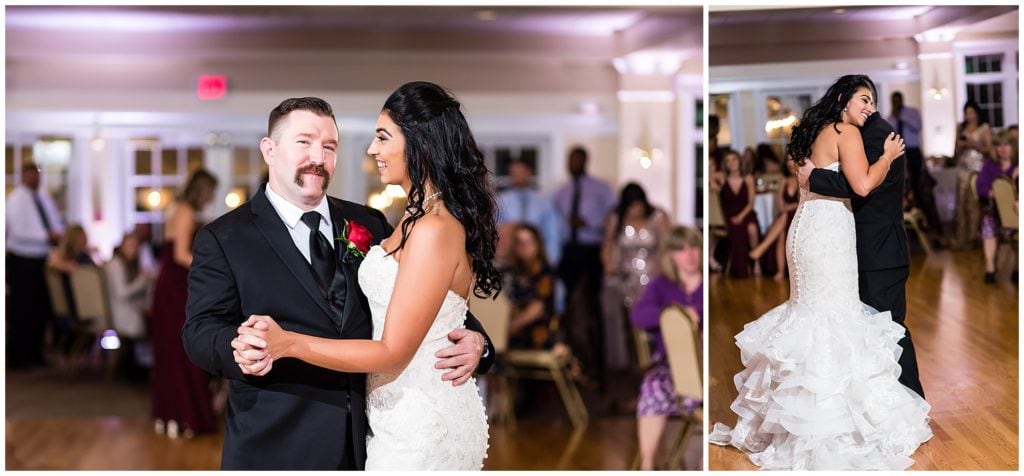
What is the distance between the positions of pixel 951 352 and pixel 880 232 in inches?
15.4

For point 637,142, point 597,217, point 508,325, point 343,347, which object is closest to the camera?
point 343,347

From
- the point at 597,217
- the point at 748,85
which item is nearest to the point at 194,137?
the point at 597,217

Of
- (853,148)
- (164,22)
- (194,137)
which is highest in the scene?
(164,22)

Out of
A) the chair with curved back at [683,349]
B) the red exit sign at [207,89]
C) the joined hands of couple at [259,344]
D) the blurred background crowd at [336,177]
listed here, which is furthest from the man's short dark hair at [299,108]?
the red exit sign at [207,89]

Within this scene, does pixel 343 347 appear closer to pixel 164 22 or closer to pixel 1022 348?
pixel 1022 348

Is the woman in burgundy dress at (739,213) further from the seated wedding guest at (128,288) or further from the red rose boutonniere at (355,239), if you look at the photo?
the seated wedding guest at (128,288)

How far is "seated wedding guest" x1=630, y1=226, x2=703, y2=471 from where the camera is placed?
518 cm

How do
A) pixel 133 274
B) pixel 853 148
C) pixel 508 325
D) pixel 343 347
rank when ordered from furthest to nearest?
pixel 133 274 < pixel 508 325 < pixel 853 148 < pixel 343 347

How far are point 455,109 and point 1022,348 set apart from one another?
1597mm

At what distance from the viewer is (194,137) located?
9.95m

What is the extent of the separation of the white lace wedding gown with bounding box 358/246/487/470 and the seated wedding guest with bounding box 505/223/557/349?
166 inches

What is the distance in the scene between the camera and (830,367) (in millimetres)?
2805

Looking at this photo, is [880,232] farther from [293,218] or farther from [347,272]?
[293,218]

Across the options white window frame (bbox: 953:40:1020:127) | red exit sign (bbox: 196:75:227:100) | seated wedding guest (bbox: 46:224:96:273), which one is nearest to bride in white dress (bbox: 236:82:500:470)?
white window frame (bbox: 953:40:1020:127)
